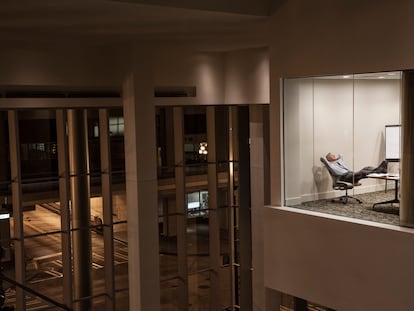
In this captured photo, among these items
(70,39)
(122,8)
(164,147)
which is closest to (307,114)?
(122,8)

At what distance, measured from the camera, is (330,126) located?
11117mm

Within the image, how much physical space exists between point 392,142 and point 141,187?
6.25 m

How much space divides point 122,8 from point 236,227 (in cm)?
1001

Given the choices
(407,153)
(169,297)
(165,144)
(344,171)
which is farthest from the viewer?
(169,297)

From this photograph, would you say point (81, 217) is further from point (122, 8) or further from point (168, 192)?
point (122, 8)

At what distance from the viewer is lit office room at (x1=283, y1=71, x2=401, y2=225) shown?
1013 centimetres

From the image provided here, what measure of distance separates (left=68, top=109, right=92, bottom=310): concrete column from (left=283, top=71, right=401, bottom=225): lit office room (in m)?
6.26

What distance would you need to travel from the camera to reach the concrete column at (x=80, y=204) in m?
15.8

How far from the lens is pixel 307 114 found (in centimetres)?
1142

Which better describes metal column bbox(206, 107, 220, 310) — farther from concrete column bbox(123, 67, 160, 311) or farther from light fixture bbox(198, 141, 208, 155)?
concrete column bbox(123, 67, 160, 311)

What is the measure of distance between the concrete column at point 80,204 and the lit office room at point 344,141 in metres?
6.26

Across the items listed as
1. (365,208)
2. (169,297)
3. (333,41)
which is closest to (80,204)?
(169,297)

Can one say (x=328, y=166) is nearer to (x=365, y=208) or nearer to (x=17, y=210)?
(x=365, y=208)

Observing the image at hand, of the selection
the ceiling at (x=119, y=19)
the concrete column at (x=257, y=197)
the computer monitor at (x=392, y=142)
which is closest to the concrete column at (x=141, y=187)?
the ceiling at (x=119, y=19)
